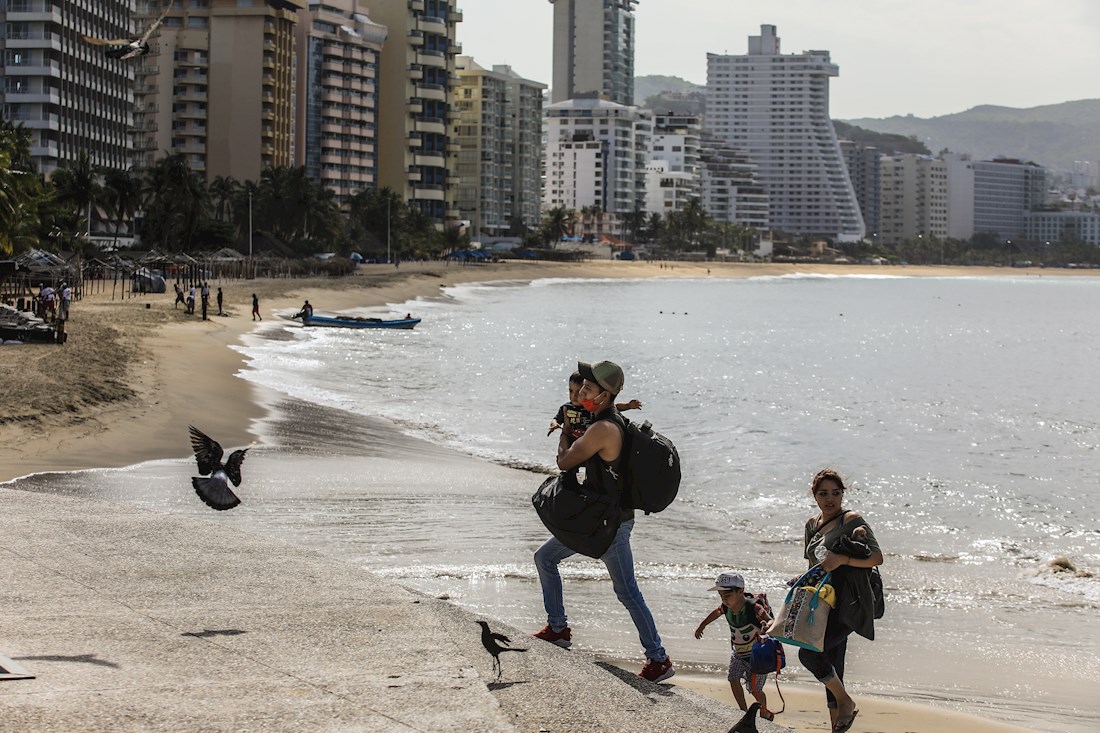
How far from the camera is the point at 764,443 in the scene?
84.1 ft

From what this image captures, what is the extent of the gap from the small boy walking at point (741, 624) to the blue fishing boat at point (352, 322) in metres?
47.6

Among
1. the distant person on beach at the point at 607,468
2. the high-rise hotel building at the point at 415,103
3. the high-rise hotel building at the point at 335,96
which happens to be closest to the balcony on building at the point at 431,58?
the high-rise hotel building at the point at 415,103

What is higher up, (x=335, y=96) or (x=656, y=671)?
(x=335, y=96)

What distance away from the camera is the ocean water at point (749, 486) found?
10.2m

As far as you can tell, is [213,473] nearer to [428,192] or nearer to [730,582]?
[730,582]

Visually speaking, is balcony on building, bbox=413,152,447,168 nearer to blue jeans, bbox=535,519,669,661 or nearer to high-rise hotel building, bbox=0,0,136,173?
high-rise hotel building, bbox=0,0,136,173

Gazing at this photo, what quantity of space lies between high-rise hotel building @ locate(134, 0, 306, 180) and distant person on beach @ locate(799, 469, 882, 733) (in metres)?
129

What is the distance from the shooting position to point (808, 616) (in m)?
6.75

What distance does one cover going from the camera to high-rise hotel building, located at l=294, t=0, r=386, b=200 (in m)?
149

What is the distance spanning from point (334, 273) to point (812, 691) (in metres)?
89.4

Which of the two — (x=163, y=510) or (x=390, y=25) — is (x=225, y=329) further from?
(x=390, y=25)

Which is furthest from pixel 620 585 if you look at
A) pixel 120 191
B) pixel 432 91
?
pixel 432 91

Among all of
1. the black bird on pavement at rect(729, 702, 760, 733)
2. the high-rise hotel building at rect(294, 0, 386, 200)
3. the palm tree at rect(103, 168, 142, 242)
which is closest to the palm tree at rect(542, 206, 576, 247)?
the high-rise hotel building at rect(294, 0, 386, 200)

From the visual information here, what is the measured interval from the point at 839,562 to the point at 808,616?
311 mm
